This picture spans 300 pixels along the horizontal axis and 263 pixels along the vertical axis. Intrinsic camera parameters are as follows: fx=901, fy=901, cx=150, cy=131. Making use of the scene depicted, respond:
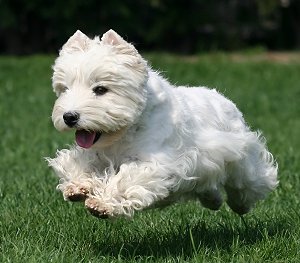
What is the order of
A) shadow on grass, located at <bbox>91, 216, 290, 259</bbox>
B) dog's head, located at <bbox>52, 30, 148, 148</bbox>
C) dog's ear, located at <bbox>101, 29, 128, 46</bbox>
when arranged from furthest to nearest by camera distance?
1. shadow on grass, located at <bbox>91, 216, 290, 259</bbox>
2. dog's ear, located at <bbox>101, 29, 128, 46</bbox>
3. dog's head, located at <bbox>52, 30, 148, 148</bbox>

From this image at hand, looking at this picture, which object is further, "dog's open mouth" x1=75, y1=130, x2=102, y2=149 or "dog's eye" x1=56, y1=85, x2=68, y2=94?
"dog's eye" x1=56, y1=85, x2=68, y2=94

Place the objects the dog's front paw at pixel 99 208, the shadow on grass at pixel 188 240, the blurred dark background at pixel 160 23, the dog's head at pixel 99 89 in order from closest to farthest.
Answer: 1. the dog's front paw at pixel 99 208
2. the dog's head at pixel 99 89
3. the shadow on grass at pixel 188 240
4. the blurred dark background at pixel 160 23

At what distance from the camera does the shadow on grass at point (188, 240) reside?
5688mm

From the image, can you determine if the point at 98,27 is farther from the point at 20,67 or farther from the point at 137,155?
the point at 137,155

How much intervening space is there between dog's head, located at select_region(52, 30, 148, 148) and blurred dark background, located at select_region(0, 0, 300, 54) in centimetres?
2036

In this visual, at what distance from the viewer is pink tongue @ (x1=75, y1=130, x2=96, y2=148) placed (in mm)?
5355

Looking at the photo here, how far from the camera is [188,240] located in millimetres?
6027

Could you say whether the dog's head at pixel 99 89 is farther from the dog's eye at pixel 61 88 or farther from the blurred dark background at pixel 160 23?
the blurred dark background at pixel 160 23

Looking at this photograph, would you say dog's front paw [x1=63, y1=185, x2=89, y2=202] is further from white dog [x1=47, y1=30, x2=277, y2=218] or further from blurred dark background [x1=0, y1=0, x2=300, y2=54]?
blurred dark background [x1=0, y1=0, x2=300, y2=54]

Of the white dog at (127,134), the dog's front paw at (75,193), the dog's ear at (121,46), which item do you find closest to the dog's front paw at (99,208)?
the white dog at (127,134)

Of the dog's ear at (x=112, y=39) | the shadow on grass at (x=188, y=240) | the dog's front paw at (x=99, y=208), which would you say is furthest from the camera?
the shadow on grass at (x=188, y=240)

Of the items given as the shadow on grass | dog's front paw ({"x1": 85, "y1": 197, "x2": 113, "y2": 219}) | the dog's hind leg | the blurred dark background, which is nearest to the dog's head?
dog's front paw ({"x1": 85, "y1": 197, "x2": 113, "y2": 219})

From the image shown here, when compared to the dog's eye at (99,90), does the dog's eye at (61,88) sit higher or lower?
lower

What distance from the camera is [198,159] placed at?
5.86 m
